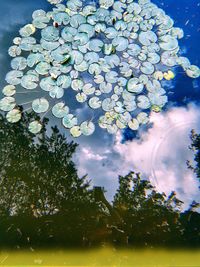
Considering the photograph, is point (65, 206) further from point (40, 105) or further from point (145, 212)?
point (40, 105)

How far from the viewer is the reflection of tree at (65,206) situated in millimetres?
2732

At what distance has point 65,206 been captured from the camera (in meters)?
2.85

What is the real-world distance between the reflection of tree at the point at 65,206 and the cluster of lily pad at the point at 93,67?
0.19 metres

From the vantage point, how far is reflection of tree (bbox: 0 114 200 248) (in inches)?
108

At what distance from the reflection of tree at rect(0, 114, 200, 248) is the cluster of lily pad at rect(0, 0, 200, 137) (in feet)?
0.62

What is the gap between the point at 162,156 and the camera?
298cm

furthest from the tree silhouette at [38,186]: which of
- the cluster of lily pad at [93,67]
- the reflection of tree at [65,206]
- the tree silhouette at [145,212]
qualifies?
the tree silhouette at [145,212]

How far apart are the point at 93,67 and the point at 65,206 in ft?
3.82

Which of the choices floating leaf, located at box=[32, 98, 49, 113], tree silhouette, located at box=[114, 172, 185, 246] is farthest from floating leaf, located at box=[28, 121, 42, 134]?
tree silhouette, located at box=[114, 172, 185, 246]


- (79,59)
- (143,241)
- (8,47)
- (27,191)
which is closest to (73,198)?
(27,191)

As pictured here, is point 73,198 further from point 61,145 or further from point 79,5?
point 79,5

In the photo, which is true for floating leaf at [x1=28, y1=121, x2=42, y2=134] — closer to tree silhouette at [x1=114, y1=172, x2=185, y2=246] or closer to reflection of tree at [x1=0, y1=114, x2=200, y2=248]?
reflection of tree at [x1=0, y1=114, x2=200, y2=248]

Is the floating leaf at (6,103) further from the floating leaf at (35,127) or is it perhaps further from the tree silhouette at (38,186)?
the floating leaf at (35,127)

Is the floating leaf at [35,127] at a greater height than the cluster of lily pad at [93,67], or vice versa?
the cluster of lily pad at [93,67]
